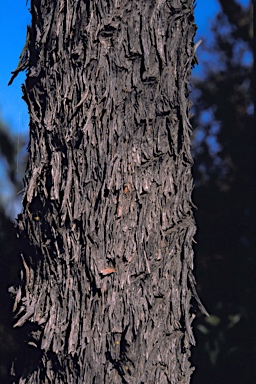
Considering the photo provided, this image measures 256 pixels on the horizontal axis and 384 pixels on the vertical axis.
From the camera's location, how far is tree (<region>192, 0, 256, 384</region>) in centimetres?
272

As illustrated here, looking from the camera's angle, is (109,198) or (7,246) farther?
(7,246)

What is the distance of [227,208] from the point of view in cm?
286

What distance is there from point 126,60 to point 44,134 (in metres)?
0.22

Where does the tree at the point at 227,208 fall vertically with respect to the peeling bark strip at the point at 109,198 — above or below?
above

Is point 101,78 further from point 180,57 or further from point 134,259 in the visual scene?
point 134,259

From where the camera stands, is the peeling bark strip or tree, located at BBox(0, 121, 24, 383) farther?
tree, located at BBox(0, 121, 24, 383)

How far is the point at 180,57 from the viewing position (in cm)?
115

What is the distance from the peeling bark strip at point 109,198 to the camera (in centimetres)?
104

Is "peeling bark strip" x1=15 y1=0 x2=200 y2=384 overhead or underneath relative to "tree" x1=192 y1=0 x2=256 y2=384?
underneath

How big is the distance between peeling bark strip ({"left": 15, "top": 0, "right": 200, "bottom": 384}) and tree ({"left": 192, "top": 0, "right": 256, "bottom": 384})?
166 centimetres

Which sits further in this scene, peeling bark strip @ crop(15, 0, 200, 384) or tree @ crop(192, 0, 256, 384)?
tree @ crop(192, 0, 256, 384)

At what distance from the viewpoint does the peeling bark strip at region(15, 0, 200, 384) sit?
3.41 feet

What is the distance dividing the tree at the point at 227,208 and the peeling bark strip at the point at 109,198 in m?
1.66

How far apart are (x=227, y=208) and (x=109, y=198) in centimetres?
189
